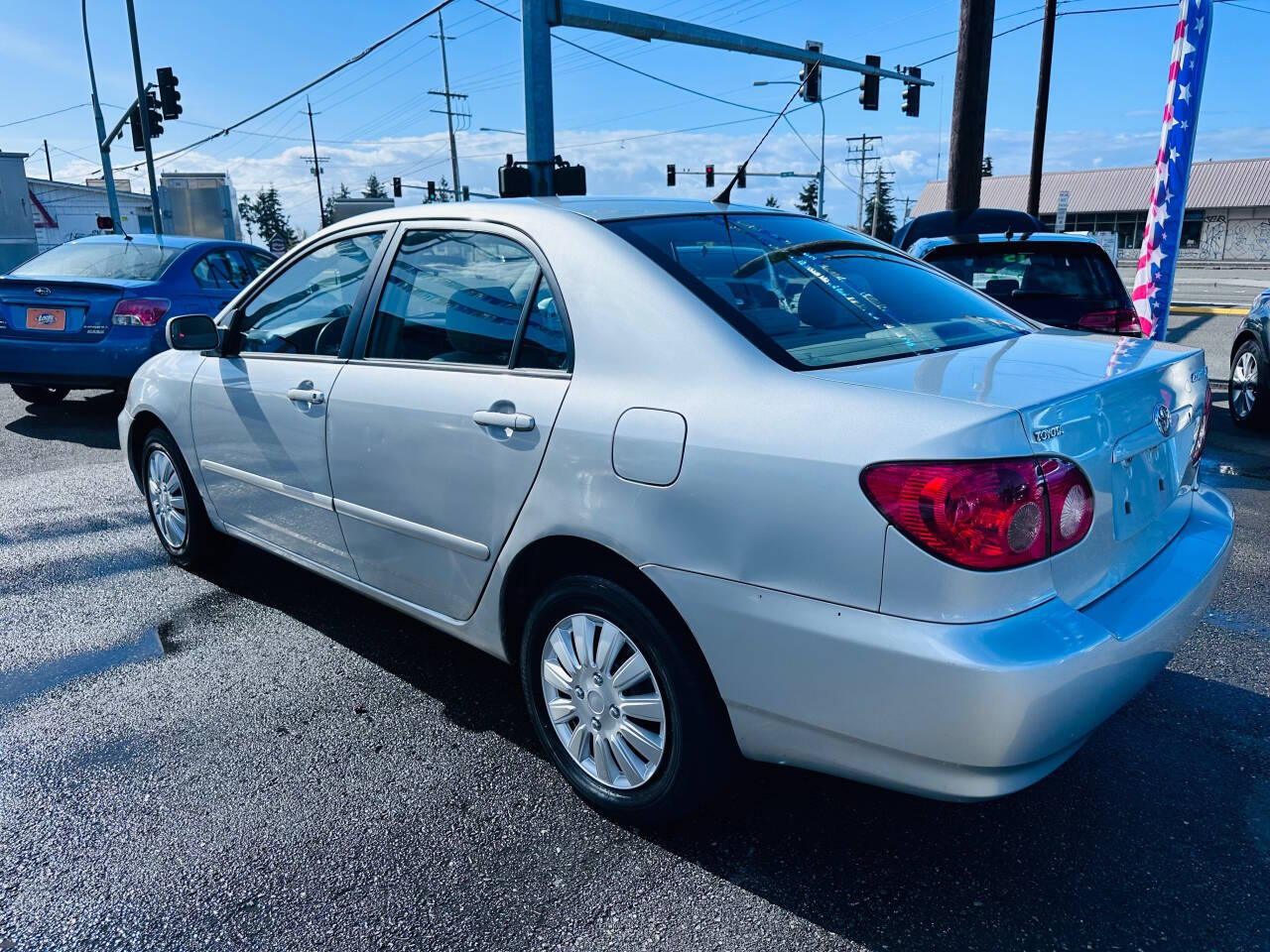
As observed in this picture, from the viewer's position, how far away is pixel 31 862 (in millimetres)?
2492

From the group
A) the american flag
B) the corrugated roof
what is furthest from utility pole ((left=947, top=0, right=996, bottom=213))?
the corrugated roof

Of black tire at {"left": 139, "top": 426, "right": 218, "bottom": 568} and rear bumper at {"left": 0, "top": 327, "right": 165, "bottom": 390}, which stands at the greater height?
rear bumper at {"left": 0, "top": 327, "right": 165, "bottom": 390}

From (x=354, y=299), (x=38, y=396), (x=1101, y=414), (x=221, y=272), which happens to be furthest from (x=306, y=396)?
(x=38, y=396)

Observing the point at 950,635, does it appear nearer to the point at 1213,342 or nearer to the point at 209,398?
the point at 209,398

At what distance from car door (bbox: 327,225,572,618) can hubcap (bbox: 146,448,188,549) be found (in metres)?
1.62

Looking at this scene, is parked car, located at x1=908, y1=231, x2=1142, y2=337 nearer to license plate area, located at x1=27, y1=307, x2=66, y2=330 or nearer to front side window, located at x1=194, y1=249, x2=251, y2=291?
front side window, located at x1=194, y1=249, x2=251, y2=291

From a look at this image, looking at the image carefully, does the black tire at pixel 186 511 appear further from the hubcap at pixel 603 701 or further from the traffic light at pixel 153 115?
the traffic light at pixel 153 115

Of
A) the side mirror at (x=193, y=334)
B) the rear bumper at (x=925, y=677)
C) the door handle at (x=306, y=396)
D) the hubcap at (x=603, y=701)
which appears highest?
the side mirror at (x=193, y=334)

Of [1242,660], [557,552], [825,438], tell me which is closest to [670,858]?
[557,552]

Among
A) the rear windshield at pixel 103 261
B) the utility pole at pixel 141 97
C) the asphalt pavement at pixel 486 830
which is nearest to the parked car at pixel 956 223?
the asphalt pavement at pixel 486 830

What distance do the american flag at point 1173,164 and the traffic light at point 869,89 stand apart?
38.0ft

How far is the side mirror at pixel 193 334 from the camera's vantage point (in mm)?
3881

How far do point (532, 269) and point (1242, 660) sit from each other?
9.66ft

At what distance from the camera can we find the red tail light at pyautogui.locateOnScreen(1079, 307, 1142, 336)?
21.7ft
